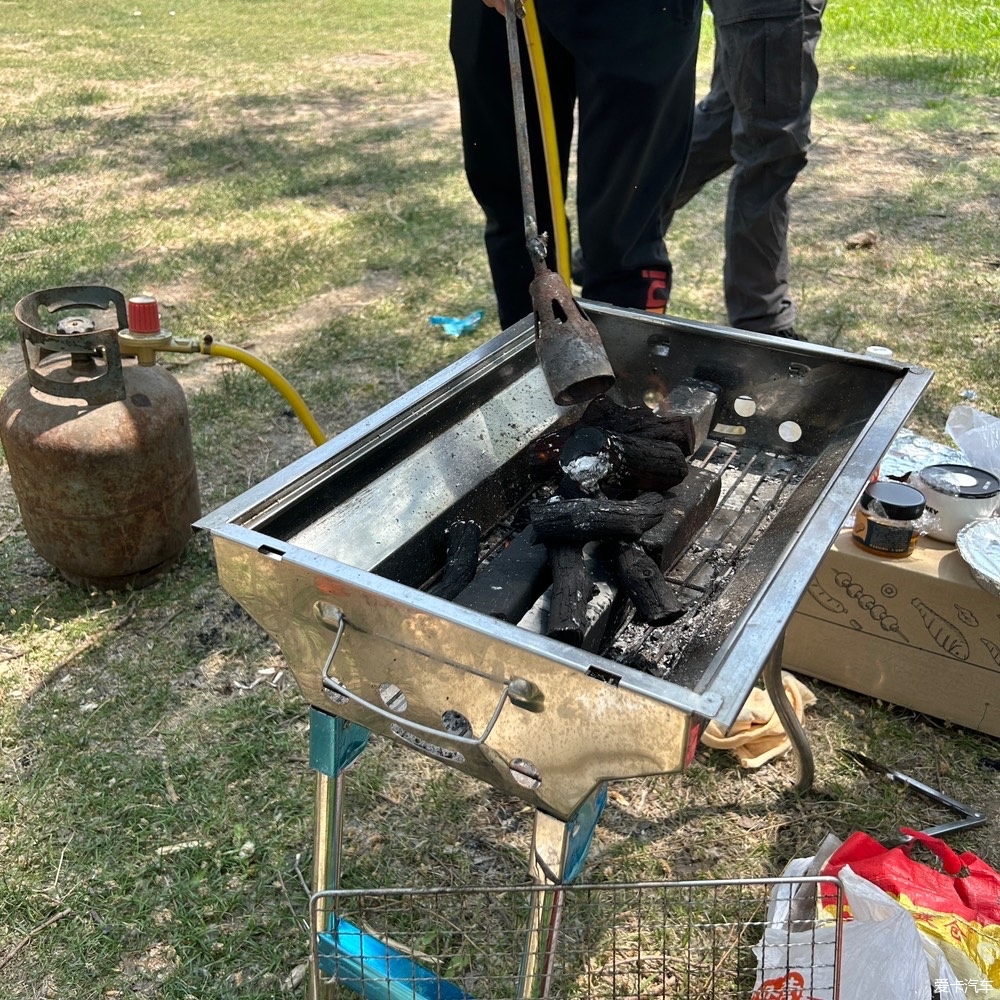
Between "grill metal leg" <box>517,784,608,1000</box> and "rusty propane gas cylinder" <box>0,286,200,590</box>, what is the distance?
1.60m

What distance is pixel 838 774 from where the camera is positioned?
221 cm

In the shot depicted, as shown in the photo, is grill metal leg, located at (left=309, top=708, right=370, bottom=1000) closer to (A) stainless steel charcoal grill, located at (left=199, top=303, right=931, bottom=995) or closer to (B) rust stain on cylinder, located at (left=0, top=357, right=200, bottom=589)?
(A) stainless steel charcoal grill, located at (left=199, top=303, right=931, bottom=995)

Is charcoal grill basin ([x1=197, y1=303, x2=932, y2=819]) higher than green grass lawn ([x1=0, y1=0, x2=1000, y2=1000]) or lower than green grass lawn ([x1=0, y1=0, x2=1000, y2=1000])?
higher

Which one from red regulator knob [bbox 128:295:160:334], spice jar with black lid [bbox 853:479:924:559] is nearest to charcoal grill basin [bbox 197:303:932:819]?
spice jar with black lid [bbox 853:479:924:559]

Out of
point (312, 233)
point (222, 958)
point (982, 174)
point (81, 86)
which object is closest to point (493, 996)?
point (222, 958)

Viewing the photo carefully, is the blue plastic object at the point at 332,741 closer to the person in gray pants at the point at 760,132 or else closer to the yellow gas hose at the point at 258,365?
the yellow gas hose at the point at 258,365

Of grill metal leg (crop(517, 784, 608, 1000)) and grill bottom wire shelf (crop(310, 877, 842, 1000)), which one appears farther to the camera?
grill bottom wire shelf (crop(310, 877, 842, 1000))

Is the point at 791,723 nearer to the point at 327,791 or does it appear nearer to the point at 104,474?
the point at 327,791

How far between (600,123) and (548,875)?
1.96 m

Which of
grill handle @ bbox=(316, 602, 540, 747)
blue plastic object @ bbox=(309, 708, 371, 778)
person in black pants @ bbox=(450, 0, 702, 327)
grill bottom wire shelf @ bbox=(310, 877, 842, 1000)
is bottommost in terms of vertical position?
grill bottom wire shelf @ bbox=(310, 877, 842, 1000)

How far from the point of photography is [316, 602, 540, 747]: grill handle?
46.2 inches

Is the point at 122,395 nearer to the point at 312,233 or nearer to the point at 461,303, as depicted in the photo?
the point at 461,303

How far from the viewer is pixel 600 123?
2.58 meters

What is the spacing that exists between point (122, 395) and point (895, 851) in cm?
200
